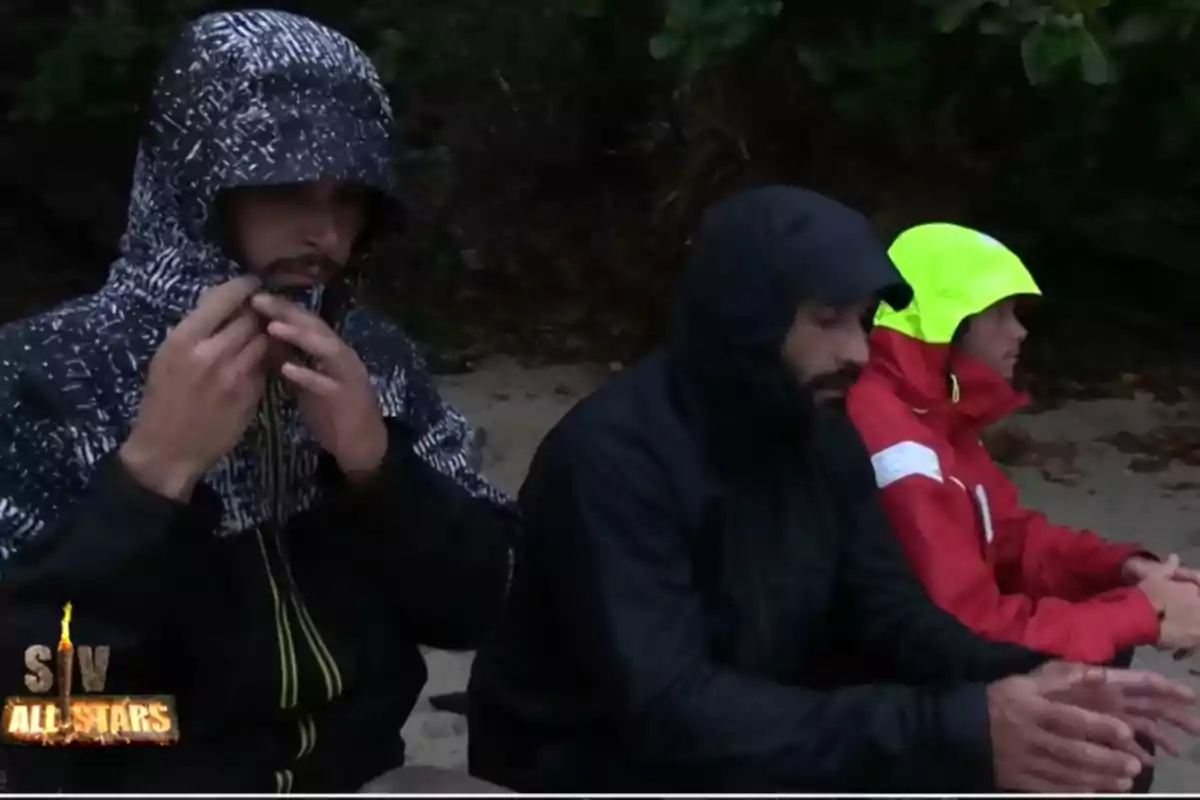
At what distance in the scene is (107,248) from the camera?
8766mm

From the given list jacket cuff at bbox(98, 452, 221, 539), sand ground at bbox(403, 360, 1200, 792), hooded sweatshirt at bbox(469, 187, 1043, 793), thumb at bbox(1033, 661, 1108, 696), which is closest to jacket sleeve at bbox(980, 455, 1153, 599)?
hooded sweatshirt at bbox(469, 187, 1043, 793)

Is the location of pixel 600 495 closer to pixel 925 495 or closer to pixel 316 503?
pixel 316 503

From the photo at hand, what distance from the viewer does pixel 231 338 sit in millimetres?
1950

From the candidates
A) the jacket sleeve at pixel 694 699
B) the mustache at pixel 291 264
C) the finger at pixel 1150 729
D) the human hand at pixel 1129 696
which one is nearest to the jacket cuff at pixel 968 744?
the jacket sleeve at pixel 694 699

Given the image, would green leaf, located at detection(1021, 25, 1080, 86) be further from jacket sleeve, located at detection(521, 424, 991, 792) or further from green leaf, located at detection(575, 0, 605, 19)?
jacket sleeve, located at detection(521, 424, 991, 792)

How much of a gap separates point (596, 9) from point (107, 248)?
414 cm

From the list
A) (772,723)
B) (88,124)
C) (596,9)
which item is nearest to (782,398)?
(772,723)

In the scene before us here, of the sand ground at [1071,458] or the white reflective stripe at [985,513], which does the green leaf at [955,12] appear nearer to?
the sand ground at [1071,458]

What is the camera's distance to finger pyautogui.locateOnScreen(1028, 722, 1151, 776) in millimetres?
2082

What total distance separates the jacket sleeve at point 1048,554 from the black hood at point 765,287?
0.89 meters

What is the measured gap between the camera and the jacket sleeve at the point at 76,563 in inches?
75.0

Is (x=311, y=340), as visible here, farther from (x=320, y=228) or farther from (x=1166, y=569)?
(x=1166, y=569)

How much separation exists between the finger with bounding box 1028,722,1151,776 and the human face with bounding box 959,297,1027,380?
1052 mm

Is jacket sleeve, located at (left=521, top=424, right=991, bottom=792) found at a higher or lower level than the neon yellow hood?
lower
